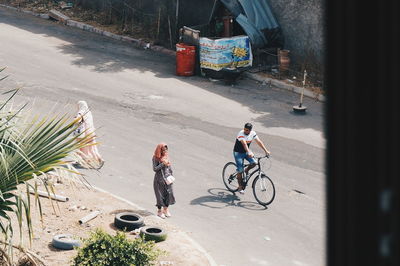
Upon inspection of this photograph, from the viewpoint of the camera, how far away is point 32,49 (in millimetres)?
26016

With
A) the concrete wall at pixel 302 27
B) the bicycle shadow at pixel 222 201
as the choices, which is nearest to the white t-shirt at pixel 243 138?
the bicycle shadow at pixel 222 201

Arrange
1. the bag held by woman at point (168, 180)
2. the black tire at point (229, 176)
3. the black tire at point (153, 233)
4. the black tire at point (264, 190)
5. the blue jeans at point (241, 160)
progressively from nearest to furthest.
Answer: the black tire at point (153, 233)
the bag held by woman at point (168, 180)
the black tire at point (264, 190)
the blue jeans at point (241, 160)
the black tire at point (229, 176)

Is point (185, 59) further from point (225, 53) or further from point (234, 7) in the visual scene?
point (234, 7)

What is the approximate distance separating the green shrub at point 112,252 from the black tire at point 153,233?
A: 1.75 meters

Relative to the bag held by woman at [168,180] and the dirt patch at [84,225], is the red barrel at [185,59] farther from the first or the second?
the bag held by woman at [168,180]

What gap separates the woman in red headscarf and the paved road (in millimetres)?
380

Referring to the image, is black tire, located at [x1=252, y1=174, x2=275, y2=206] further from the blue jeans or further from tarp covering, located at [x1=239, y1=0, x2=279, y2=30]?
tarp covering, located at [x1=239, y1=0, x2=279, y2=30]

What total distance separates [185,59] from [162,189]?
11.5 meters

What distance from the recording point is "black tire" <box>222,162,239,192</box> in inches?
591

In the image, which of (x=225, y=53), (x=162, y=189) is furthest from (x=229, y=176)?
(x=225, y=53)

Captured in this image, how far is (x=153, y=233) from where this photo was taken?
11.7 metres

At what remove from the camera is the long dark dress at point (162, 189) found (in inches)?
513

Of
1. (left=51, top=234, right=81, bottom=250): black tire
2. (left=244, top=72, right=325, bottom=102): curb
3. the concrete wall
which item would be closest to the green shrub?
(left=51, top=234, right=81, bottom=250): black tire

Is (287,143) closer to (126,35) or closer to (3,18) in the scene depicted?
(126,35)
